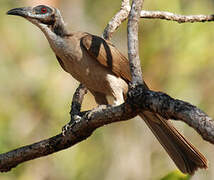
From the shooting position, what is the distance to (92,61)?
5859 millimetres

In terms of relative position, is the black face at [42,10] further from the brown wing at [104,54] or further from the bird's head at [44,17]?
the brown wing at [104,54]

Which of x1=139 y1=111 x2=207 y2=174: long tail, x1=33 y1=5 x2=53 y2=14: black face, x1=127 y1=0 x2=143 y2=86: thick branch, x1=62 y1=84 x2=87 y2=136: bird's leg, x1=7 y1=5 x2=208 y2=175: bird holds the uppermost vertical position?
x1=127 y1=0 x2=143 y2=86: thick branch

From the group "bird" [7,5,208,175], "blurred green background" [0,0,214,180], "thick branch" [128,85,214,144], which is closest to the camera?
"thick branch" [128,85,214,144]

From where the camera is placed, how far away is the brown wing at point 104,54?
582 cm

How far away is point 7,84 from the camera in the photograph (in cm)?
953

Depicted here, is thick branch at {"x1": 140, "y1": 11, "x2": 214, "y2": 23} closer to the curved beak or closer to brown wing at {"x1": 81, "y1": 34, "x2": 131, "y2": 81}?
brown wing at {"x1": 81, "y1": 34, "x2": 131, "y2": 81}

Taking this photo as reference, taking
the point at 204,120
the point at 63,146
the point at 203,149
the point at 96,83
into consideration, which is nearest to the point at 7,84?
the point at 203,149

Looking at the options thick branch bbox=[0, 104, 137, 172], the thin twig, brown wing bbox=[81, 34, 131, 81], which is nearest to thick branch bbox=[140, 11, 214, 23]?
the thin twig

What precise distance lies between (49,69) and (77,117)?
4.08 m

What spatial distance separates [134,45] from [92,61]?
1634mm

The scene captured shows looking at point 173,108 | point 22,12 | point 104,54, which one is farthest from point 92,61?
point 173,108

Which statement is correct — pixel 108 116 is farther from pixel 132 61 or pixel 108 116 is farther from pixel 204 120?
pixel 204 120

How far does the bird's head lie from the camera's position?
5934 mm

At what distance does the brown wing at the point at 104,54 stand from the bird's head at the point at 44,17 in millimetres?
295
